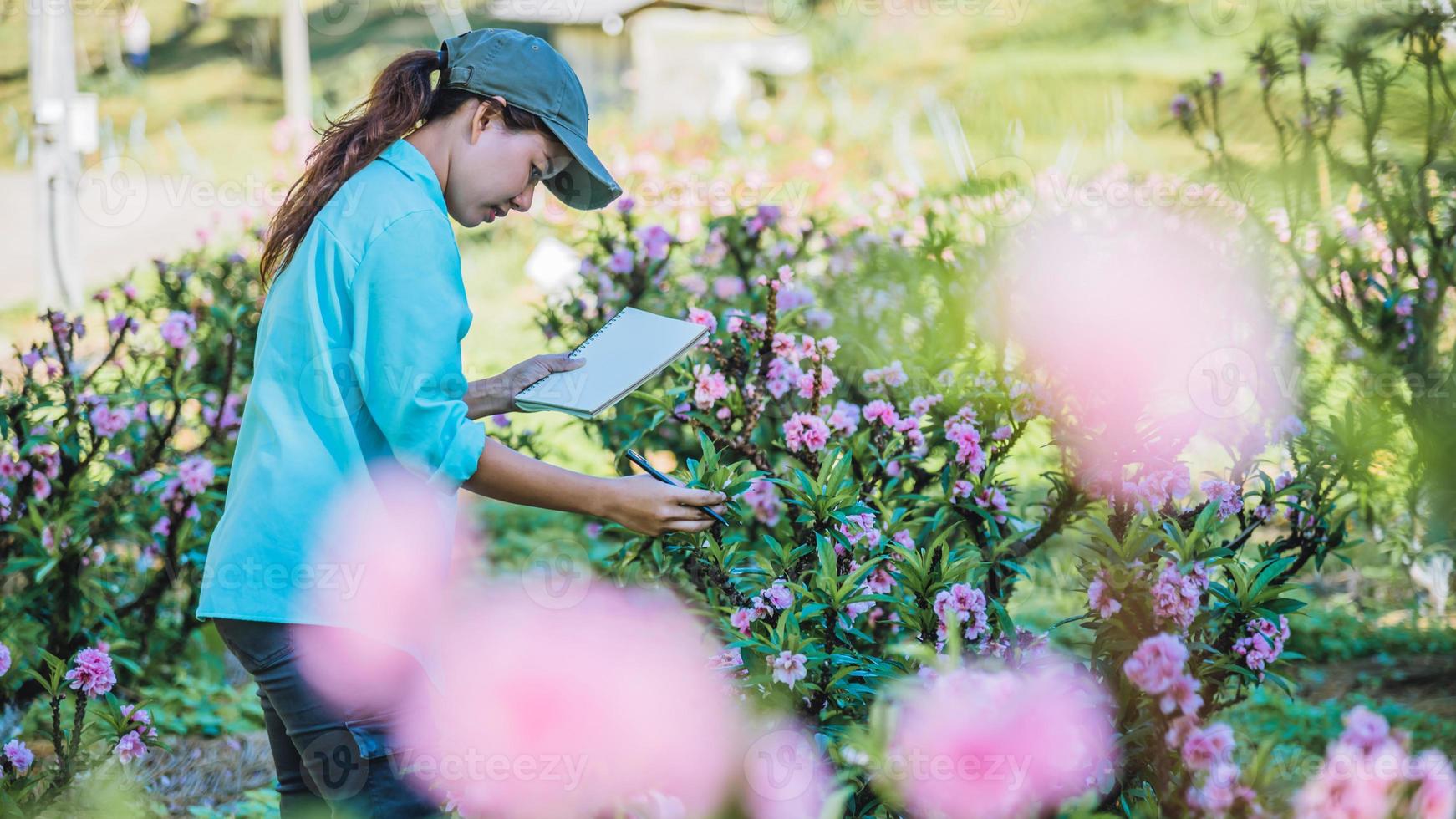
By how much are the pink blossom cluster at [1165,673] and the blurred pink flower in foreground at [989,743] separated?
18cm

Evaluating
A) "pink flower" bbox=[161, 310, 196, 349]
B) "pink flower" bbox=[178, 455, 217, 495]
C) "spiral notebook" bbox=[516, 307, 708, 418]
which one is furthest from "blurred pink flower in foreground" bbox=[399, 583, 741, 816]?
"pink flower" bbox=[161, 310, 196, 349]

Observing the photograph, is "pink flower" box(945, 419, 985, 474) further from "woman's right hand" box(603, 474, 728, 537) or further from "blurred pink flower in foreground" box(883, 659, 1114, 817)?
"blurred pink flower in foreground" box(883, 659, 1114, 817)

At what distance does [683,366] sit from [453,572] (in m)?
1.99

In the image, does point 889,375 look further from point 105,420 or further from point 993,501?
point 105,420

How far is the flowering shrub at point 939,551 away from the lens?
1.58m

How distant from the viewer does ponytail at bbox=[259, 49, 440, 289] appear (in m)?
1.70

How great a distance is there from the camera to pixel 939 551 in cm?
225

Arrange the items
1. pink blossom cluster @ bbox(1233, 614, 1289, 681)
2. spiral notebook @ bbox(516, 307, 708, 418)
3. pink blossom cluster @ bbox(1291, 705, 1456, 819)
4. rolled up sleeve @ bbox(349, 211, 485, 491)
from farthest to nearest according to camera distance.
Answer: pink blossom cluster @ bbox(1233, 614, 1289, 681)
spiral notebook @ bbox(516, 307, 708, 418)
rolled up sleeve @ bbox(349, 211, 485, 491)
pink blossom cluster @ bbox(1291, 705, 1456, 819)

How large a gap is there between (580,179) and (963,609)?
895 mm

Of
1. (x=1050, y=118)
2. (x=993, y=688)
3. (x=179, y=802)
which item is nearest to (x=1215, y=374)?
(x=993, y=688)

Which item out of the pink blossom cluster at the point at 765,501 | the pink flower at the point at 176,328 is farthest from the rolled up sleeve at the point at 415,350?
the pink flower at the point at 176,328

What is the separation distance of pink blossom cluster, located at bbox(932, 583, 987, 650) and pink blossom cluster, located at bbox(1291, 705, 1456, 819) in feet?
2.86

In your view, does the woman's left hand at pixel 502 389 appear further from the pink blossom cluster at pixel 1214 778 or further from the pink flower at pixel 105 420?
the pink flower at pixel 105 420

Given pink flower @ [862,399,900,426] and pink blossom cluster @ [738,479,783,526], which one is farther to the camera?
pink blossom cluster @ [738,479,783,526]
